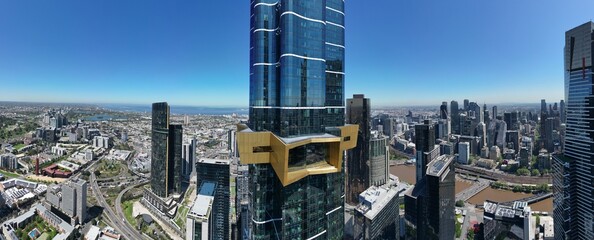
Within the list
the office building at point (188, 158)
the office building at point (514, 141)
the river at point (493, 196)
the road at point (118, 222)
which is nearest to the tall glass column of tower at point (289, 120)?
the road at point (118, 222)

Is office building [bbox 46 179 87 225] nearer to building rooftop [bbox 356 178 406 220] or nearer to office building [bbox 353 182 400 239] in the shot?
office building [bbox 353 182 400 239]

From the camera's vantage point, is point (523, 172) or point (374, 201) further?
point (523, 172)

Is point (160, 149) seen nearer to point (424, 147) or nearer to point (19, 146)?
point (424, 147)

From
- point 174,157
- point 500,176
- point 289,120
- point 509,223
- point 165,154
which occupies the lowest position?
point 500,176

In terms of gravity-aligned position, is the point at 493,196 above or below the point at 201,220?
below

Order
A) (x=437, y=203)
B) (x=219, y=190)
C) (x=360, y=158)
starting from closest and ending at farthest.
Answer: (x=437, y=203) < (x=219, y=190) < (x=360, y=158)

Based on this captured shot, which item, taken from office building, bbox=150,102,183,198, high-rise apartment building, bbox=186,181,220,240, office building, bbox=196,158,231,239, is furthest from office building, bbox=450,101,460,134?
high-rise apartment building, bbox=186,181,220,240

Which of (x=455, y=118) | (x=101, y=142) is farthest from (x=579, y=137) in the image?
(x=101, y=142)
